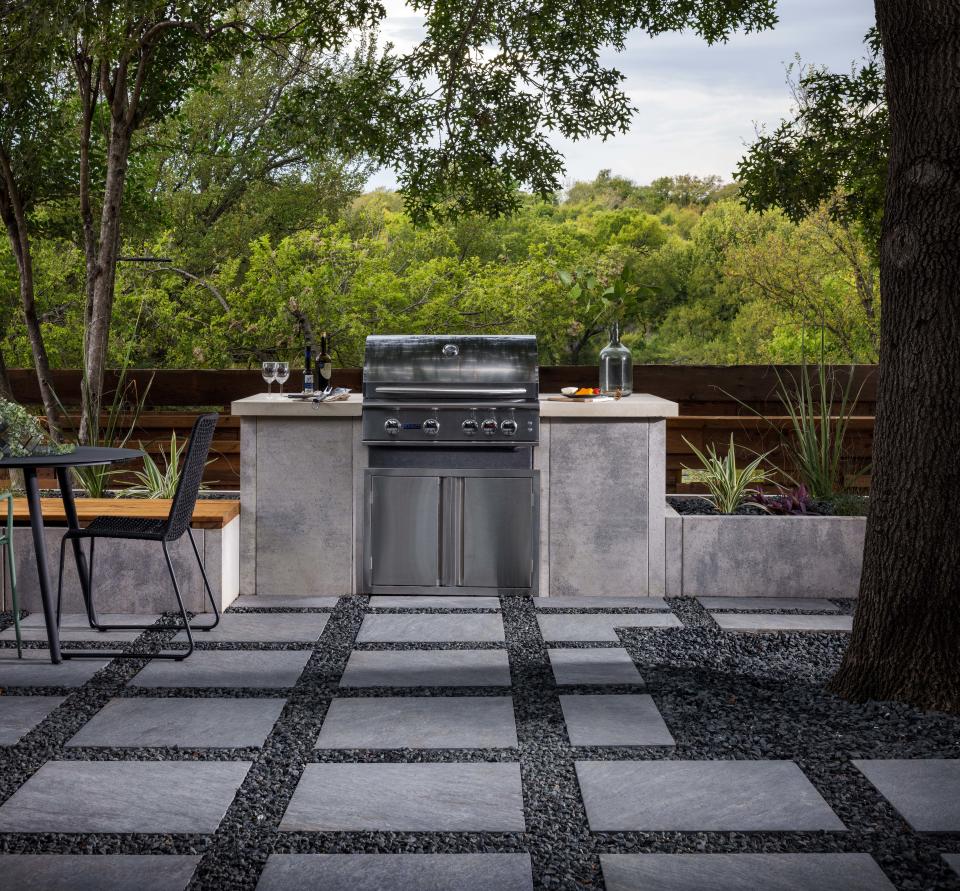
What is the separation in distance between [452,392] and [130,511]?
4.84 feet

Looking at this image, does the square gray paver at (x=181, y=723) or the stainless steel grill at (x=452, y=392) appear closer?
the square gray paver at (x=181, y=723)

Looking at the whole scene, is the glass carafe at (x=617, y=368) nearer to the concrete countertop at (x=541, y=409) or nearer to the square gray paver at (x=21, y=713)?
the concrete countertop at (x=541, y=409)

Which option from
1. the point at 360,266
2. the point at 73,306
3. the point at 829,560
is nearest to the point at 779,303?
the point at 360,266

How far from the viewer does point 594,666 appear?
3.57 m

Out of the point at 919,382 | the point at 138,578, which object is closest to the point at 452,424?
the point at 138,578

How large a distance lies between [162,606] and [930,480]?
3009 millimetres

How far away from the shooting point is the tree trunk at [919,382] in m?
2.92

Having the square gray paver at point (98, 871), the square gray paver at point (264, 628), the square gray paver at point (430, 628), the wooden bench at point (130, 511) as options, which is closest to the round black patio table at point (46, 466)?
the square gray paver at point (264, 628)

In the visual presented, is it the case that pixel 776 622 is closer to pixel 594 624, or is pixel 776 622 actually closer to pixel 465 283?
pixel 594 624

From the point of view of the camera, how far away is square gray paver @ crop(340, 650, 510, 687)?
3375 millimetres

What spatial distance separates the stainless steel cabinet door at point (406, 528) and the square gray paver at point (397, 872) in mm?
2582

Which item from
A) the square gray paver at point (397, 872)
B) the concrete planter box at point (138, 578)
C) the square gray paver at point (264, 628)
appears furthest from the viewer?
the concrete planter box at point (138, 578)

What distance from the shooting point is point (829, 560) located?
187 inches

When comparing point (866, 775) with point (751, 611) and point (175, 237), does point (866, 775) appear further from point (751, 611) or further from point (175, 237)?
point (175, 237)
